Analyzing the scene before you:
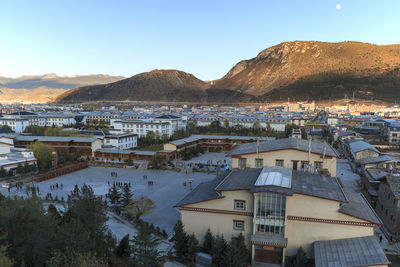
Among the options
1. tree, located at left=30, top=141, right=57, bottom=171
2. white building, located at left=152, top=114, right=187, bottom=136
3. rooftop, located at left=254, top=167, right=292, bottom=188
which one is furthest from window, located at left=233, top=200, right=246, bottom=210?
white building, located at left=152, top=114, right=187, bottom=136

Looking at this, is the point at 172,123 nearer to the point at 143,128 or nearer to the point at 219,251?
the point at 143,128

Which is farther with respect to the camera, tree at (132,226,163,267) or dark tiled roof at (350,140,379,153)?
dark tiled roof at (350,140,379,153)

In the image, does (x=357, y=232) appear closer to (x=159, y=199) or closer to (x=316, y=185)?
(x=316, y=185)

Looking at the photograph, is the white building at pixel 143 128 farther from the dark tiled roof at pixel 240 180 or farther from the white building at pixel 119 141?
the dark tiled roof at pixel 240 180

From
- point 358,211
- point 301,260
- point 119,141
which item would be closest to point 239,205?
point 301,260

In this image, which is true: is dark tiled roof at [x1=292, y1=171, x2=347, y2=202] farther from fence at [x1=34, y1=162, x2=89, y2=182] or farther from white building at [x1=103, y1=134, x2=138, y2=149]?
white building at [x1=103, y1=134, x2=138, y2=149]

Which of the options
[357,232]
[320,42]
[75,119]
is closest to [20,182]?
[357,232]
